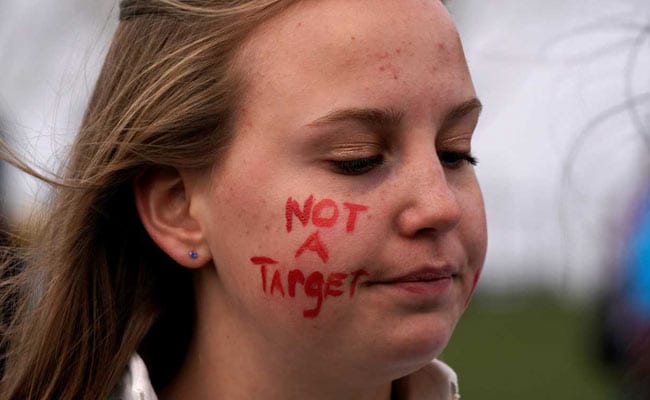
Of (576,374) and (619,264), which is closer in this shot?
(619,264)

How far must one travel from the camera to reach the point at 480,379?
8219mm

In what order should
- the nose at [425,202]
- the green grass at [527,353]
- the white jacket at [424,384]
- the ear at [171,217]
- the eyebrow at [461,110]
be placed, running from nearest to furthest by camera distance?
1. the nose at [425,202]
2. the eyebrow at [461,110]
3. the ear at [171,217]
4. the white jacket at [424,384]
5. the green grass at [527,353]

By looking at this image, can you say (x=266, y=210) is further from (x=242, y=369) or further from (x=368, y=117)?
(x=242, y=369)

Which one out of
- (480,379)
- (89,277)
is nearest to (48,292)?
(89,277)

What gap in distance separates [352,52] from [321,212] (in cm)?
36

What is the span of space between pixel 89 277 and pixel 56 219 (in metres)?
0.18

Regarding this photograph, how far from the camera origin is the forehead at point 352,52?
2256mm

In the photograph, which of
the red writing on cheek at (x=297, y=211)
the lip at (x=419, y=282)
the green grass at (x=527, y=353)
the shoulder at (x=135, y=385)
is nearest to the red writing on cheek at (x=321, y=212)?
the red writing on cheek at (x=297, y=211)

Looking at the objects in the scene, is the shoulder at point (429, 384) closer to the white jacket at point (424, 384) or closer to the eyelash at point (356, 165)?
the white jacket at point (424, 384)

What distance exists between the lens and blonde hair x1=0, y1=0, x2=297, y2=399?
243cm

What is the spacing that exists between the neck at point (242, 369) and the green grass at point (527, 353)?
15.3ft

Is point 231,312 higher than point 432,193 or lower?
lower

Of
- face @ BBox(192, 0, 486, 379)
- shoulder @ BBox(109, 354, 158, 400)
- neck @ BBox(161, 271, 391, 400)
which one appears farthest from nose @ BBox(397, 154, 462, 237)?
shoulder @ BBox(109, 354, 158, 400)

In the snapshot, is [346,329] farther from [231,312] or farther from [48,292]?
[48,292]
